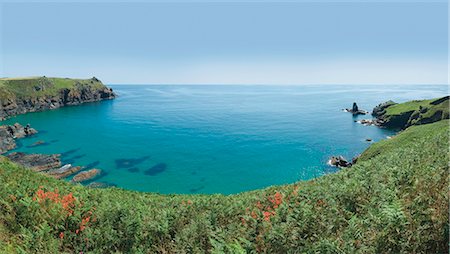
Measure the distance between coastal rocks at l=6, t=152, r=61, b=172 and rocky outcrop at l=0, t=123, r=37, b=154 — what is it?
427 inches

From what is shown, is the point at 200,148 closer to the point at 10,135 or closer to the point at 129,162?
the point at 129,162

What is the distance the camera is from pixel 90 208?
12.5m

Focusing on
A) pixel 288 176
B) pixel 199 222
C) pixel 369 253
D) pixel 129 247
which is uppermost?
pixel 369 253

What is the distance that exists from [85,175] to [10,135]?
189 feet

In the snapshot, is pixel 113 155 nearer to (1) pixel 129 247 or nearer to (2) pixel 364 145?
(1) pixel 129 247

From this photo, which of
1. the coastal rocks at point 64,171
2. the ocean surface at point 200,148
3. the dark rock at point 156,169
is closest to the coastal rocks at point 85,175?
the ocean surface at point 200,148

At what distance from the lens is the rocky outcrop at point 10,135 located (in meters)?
78.8

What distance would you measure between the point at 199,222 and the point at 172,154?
68.7 meters

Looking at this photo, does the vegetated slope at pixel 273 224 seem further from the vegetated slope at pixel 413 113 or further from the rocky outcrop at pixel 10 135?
the vegetated slope at pixel 413 113

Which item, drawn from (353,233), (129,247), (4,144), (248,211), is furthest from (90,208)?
(4,144)

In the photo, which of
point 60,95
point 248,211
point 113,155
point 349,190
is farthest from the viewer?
point 60,95

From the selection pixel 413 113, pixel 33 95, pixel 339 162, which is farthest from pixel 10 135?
pixel 413 113

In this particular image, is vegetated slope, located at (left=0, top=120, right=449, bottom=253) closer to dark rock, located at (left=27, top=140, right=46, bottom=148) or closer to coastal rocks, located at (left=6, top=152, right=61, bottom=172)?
coastal rocks, located at (left=6, top=152, right=61, bottom=172)

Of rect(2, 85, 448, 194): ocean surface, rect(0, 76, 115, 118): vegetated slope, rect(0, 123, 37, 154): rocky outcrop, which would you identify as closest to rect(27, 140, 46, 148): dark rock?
rect(2, 85, 448, 194): ocean surface
